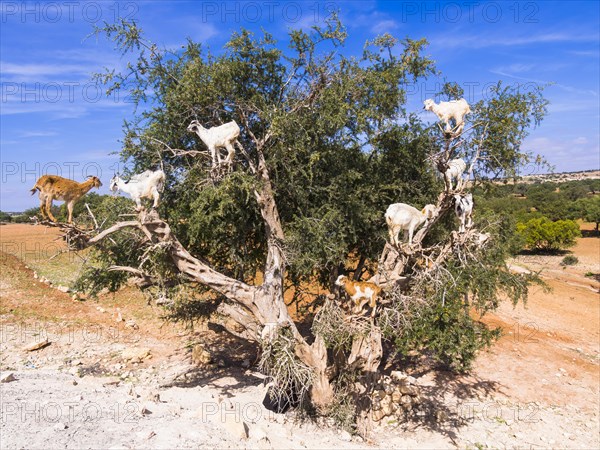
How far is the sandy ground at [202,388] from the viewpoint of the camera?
735cm

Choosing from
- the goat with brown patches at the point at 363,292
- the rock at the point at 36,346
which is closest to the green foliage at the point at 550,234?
the goat with brown patches at the point at 363,292

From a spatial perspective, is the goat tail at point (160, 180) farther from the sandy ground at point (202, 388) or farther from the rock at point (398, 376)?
the rock at point (398, 376)

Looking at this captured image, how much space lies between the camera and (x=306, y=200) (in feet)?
31.7

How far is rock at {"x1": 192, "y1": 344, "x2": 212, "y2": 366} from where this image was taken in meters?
12.0

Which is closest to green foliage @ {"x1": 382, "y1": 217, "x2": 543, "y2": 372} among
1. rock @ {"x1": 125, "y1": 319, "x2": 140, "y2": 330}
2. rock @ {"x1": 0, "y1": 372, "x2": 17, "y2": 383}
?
rock @ {"x1": 0, "y1": 372, "x2": 17, "y2": 383}

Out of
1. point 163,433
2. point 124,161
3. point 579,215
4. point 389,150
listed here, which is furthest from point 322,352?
point 579,215

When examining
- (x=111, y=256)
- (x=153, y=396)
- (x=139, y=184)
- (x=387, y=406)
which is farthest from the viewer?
(x=387, y=406)

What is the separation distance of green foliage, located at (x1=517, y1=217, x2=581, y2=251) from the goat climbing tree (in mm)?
29998

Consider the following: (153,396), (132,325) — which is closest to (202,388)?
(153,396)

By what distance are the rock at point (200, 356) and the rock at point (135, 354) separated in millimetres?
1597

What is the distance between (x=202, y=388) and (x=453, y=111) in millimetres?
8135

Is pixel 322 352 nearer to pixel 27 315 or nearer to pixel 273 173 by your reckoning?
pixel 273 173

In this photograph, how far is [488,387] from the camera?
38.5 ft

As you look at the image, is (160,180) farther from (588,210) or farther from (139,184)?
(588,210)
